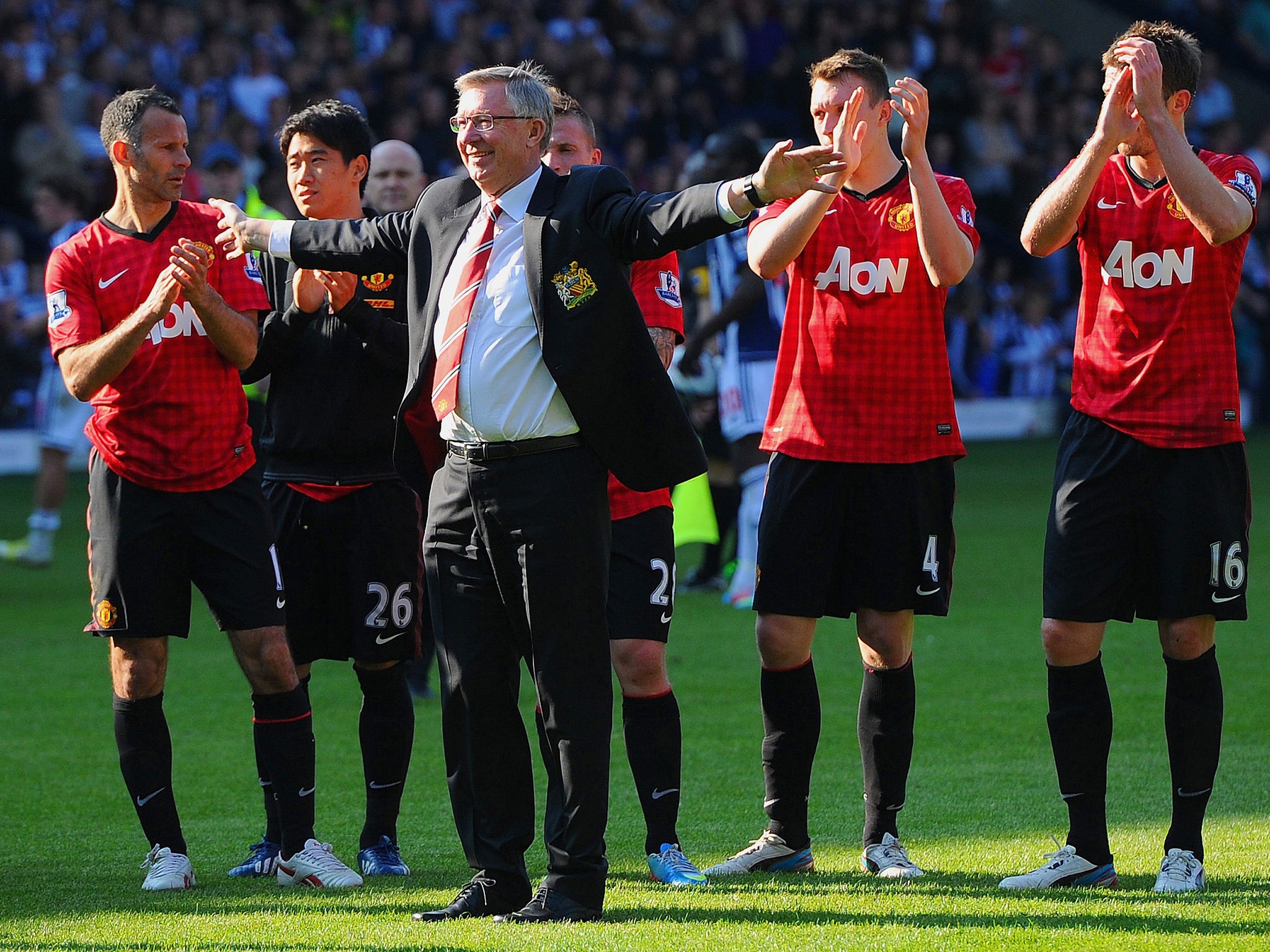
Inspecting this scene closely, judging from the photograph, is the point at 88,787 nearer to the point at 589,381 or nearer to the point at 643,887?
the point at 643,887

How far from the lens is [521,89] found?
4266 mm

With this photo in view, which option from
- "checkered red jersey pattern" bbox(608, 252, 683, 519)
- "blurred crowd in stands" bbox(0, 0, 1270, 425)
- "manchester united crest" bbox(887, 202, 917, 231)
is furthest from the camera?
"blurred crowd in stands" bbox(0, 0, 1270, 425)

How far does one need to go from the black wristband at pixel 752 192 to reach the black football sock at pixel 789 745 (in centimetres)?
161

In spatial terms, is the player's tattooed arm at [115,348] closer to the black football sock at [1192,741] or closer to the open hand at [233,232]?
the open hand at [233,232]

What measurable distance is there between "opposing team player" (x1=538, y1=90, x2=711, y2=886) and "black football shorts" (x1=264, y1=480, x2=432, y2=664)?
635mm

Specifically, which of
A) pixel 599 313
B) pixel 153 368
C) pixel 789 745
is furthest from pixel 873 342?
pixel 153 368

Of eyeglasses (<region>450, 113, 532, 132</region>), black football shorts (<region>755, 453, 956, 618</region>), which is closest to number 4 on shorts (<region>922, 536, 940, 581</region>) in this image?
black football shorts (<region>755, 453, 956, 618</region>)

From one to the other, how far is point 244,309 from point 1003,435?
1650cm

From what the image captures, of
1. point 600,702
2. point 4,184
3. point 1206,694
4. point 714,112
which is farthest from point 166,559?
point 714,112

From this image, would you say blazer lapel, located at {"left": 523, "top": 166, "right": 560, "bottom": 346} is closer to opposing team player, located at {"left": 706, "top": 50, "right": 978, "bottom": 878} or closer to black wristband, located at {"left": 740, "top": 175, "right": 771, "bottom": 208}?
black wristband, located at {"left": 740, "top": 175, "right": 771, "bottom": 208}

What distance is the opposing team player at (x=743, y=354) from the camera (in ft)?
30.1

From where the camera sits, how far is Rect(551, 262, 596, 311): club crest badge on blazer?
4.21 m

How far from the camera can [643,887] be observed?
4.74 metres

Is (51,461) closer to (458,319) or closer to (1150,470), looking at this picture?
(458,319)
